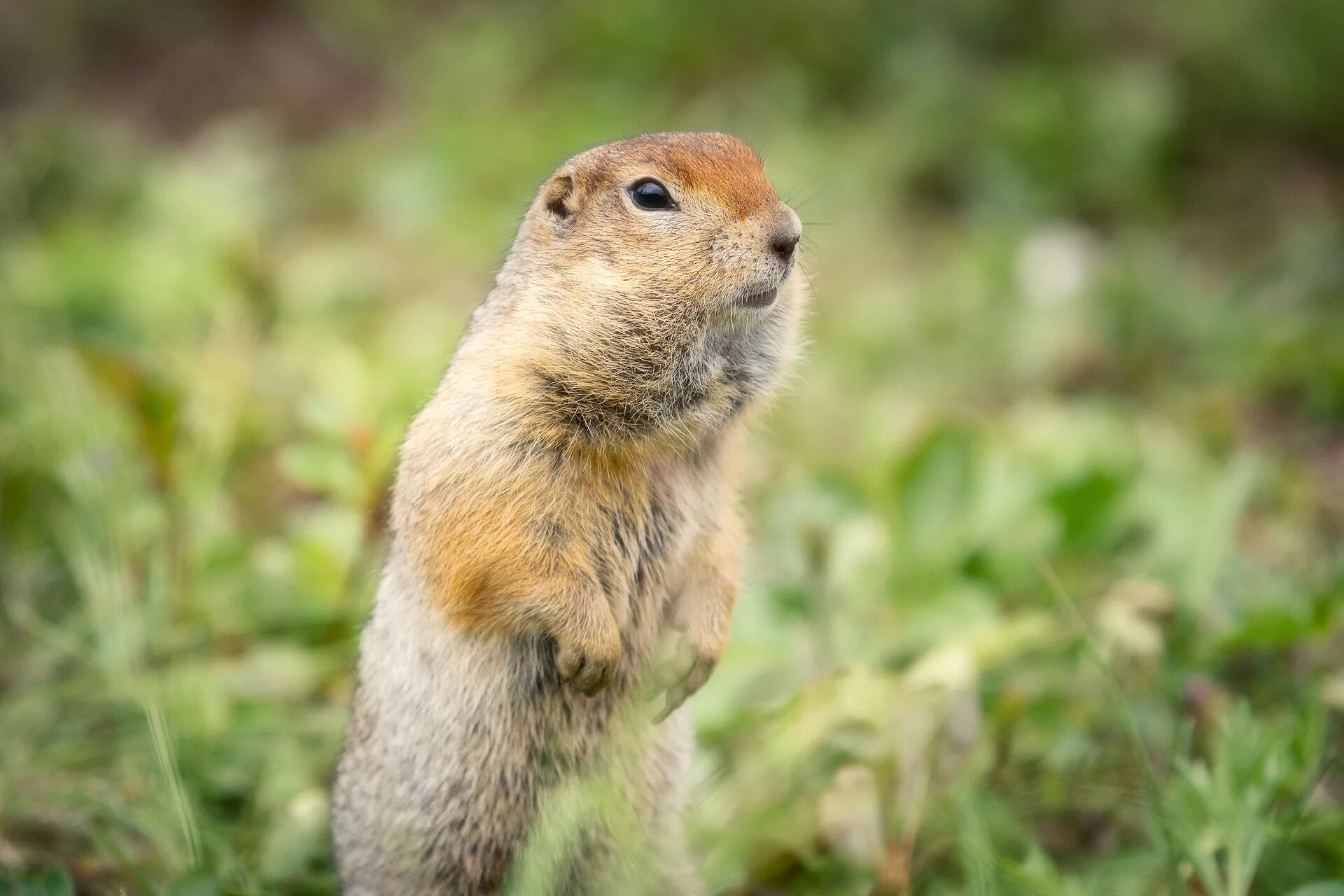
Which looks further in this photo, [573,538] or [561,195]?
[561,195]

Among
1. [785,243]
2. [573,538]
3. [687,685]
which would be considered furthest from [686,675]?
[785,243]

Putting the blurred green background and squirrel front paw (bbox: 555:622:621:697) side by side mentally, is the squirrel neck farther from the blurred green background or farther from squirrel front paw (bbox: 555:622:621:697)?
the blurred green background

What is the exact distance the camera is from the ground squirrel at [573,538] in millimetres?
2203

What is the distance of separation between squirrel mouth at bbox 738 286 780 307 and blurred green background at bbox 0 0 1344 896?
0.91m

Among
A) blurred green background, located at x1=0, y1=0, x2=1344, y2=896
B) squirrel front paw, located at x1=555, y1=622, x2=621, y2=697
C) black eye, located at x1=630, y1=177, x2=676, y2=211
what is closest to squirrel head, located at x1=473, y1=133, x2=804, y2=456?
black eye, located at x1=630, y1=177, x2=676, y2=211

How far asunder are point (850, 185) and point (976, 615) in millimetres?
3431

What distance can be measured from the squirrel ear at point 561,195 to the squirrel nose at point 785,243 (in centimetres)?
45

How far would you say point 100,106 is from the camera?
749 cm

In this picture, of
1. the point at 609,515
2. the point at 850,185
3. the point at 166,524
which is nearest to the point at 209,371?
the point at 166,524

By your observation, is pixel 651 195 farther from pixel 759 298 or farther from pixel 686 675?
pixel 686 675

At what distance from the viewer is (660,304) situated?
225 centimetres

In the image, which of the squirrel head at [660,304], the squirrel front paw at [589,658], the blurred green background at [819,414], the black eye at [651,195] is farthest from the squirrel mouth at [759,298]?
the blurred green background at [819,414]

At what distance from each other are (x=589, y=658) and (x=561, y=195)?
931mm

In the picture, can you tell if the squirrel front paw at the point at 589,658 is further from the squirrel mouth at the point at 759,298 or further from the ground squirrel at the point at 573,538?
the squirrel mouth at the point at 759,298
